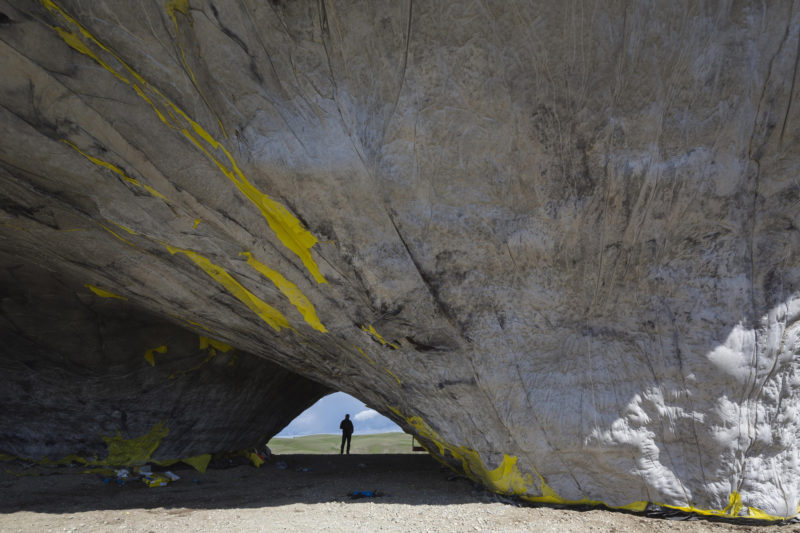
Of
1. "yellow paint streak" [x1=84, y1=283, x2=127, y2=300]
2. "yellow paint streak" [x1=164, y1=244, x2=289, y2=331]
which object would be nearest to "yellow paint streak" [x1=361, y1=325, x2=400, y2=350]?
"yellow paint streak" [x1=164, y1=244, x2=289, y2=331]

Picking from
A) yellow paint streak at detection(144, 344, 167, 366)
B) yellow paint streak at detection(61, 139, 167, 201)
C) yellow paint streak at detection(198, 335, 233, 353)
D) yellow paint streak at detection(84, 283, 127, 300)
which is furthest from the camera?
yellow paint streak at detection(198, 335, 233, 353)

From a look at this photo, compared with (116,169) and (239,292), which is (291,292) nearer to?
(239,292)

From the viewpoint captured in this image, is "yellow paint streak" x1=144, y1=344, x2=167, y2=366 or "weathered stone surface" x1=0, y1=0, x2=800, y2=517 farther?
"yellow paint streak" x1=144, y1=344, x2=167, y2=366

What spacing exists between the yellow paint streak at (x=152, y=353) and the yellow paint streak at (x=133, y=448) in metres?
0.97

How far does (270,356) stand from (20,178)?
10.9 ft

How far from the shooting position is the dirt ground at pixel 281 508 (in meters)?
4.18

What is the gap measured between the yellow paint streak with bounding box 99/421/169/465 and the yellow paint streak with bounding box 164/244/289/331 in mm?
3347

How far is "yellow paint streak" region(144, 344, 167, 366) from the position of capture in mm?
7259

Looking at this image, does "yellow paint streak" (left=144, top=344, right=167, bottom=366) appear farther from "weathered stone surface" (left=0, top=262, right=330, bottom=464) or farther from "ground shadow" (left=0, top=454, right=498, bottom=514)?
"ground shadow" (left=0, top=454, right=498, bottom=514)

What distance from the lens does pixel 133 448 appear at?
23.1 feet

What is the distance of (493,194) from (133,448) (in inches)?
253

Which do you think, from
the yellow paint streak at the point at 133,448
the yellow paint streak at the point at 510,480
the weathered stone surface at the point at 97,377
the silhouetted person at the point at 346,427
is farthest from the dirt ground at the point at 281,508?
the silhouetted person at the point at 346,427

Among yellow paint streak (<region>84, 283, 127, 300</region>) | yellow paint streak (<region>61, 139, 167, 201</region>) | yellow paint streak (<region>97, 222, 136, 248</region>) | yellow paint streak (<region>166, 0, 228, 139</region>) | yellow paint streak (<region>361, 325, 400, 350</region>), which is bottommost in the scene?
yellow paint streak (<region>361, 325, 400, 350</region>)

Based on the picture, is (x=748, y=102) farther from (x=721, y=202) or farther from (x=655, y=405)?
(x=655, y=405)
